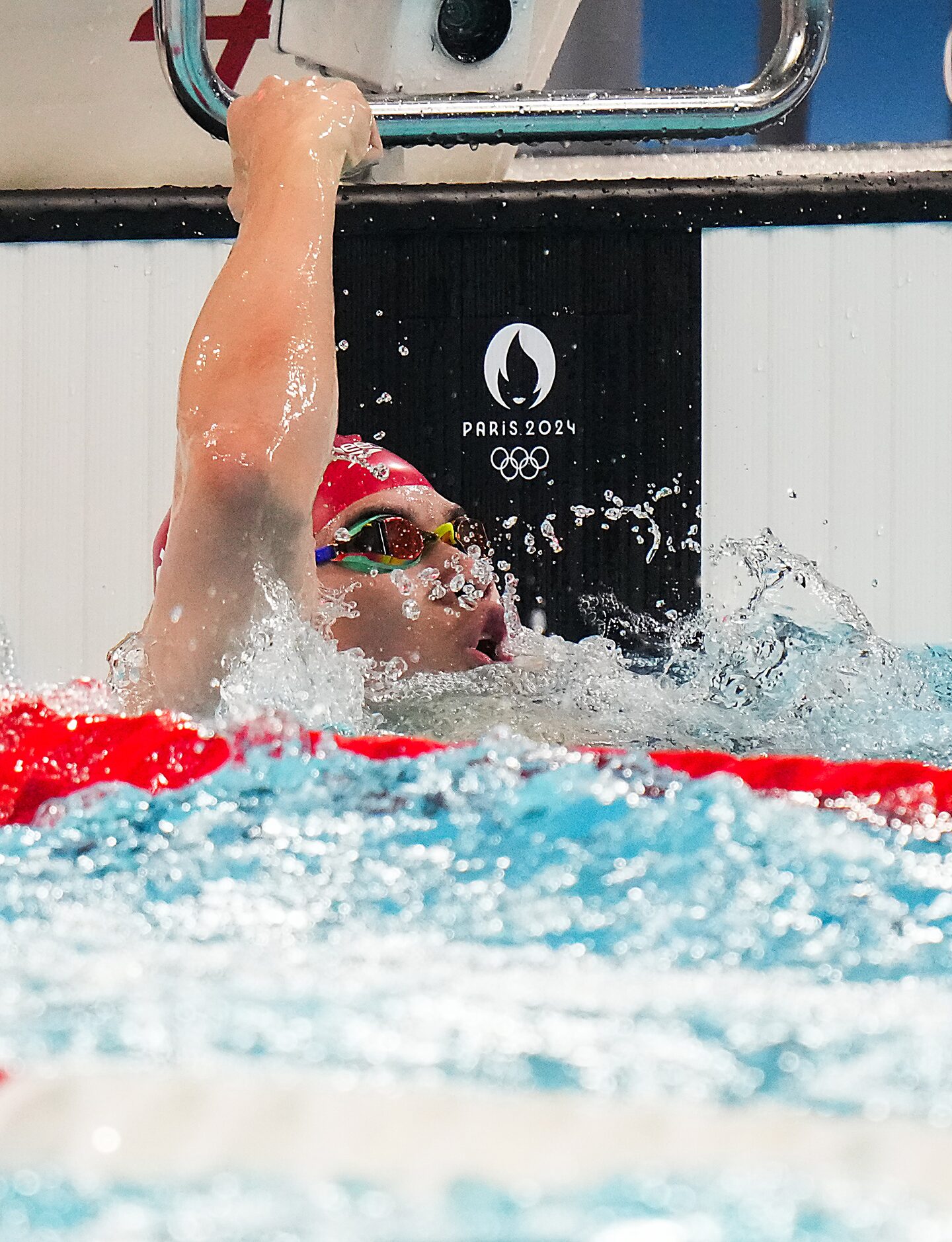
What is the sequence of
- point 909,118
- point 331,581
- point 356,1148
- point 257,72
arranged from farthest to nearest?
point 909,118 → point 257,72 → point 331,581 → point 356,1148

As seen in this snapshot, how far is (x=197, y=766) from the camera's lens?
0.98 meters

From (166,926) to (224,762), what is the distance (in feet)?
1.04

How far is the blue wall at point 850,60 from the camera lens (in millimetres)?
3709

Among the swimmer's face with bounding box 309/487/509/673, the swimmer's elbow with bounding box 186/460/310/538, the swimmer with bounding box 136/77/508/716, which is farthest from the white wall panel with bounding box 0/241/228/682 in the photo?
the swimmer's elbow with bounding box 186/460/310/538

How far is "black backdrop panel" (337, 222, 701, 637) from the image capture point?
334cm

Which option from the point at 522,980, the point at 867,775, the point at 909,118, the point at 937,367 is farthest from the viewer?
the point at 909,118

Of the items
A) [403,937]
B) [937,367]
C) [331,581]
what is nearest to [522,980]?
[403,937]

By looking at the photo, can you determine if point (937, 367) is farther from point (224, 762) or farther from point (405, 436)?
point (224, 762)

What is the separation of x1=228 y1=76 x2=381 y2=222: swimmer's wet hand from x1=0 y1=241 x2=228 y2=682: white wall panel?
2361 millimetres

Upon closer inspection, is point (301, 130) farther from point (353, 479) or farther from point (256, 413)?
point (353, 479)

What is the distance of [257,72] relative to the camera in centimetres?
306

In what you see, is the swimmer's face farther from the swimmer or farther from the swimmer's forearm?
the swimmer's forearm

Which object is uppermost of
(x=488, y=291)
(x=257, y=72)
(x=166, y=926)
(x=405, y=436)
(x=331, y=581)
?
(x=257, y=72)

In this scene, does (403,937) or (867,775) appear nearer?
(403,937)
